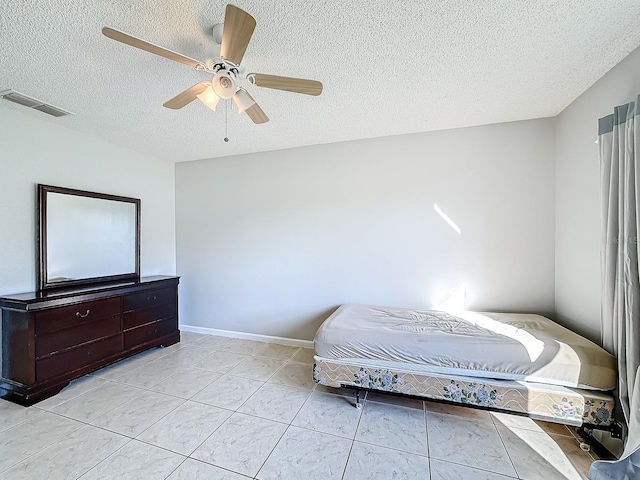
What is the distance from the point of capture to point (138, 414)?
2.07 meters

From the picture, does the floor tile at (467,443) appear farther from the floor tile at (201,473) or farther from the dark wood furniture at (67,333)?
the dark wood furniture at (67,333)

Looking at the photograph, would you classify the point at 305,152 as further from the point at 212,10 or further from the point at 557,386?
the point at 557,386

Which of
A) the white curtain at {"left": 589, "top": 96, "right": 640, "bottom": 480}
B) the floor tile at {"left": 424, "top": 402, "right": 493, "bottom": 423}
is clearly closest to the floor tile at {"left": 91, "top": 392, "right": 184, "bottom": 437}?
the floor tile at {"left": 424, "top": 402, "right": 493, "bottom": 423}

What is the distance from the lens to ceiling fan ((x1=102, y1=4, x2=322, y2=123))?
3.99 ft

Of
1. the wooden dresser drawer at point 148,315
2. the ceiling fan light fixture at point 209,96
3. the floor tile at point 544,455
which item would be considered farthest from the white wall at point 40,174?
the floor tile at point 544,455

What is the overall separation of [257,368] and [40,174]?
290cm

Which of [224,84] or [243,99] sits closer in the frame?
[224,84]

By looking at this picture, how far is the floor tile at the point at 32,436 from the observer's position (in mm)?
1665

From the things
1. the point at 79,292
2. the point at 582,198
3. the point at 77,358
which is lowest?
the point at 77,358

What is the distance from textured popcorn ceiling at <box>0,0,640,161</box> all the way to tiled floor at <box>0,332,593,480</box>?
252cm

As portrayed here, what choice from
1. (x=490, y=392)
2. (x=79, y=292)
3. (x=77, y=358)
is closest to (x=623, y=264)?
(x=490, y=392)

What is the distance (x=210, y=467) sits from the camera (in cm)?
159

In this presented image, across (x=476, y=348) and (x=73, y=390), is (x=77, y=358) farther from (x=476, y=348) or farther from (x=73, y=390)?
(x=476, y=348)

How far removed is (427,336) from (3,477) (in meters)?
2.75
